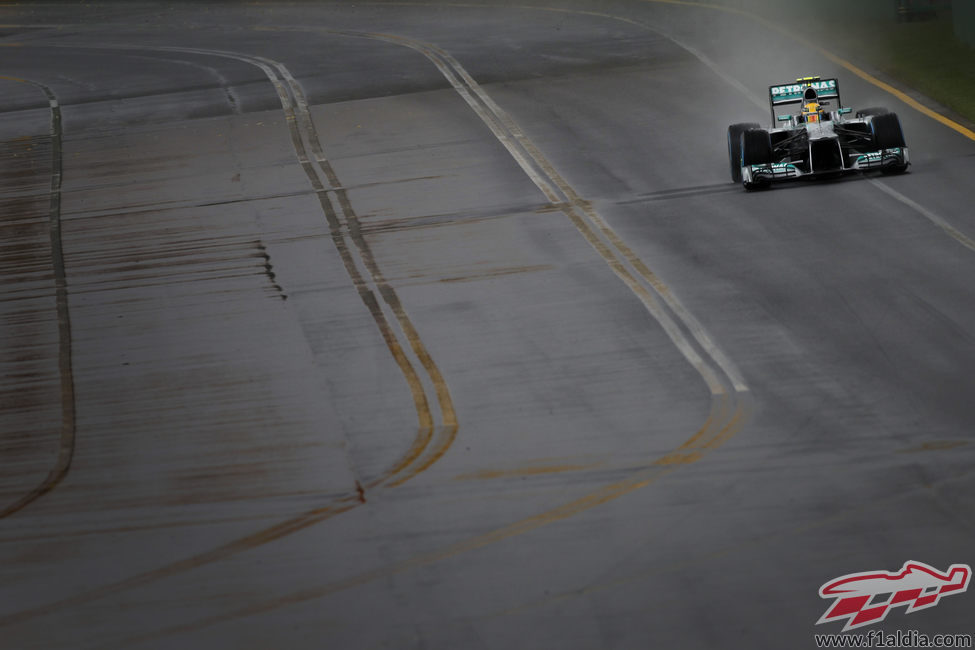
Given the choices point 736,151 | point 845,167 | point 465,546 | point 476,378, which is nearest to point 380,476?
point 465,546

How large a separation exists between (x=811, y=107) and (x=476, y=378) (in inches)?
376

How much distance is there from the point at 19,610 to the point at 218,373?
220 inches

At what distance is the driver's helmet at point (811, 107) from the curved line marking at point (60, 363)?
11.8 m

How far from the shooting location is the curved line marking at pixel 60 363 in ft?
43.0

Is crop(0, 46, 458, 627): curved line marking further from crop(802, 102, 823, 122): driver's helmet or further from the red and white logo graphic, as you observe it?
crop(802, 102, 823, 122): driver's helmet

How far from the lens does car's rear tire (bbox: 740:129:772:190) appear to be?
70.7 feet

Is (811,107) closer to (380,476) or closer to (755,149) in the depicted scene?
(755,149)

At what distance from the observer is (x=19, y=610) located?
419 inches

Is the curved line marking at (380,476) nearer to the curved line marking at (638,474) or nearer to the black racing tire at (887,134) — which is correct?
the curved line marking at (638,474)

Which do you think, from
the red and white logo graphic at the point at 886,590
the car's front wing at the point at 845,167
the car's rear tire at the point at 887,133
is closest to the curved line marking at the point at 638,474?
the red and white logo graphic at the point at 886,590

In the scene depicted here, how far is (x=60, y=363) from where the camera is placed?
17.0m

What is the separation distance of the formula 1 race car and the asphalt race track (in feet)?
1.24

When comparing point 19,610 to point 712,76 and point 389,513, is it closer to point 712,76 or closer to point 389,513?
point 389,513

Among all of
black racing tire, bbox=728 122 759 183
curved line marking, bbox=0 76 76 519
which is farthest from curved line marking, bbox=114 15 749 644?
black racing tire, bbox=728 122 759 183
